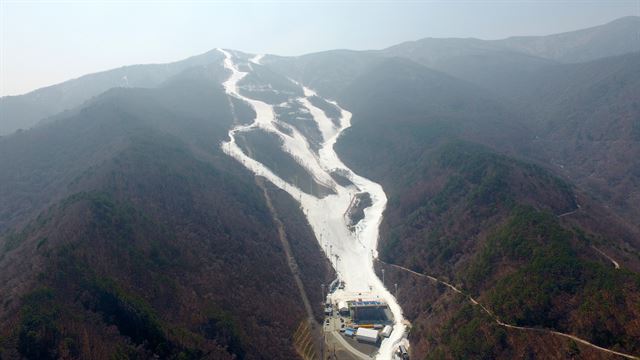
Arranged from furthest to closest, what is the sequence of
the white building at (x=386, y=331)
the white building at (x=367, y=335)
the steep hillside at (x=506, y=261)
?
the white building at (x=386, y=331) → the white building at (x=367, y=335) → the steep hillside at (x=506, y=261)

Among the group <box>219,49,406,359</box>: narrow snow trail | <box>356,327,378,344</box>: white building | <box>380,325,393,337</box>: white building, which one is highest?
<box>356,327,378,344</box>: white building

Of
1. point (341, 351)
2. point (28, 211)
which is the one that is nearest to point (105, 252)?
point (341, 351)

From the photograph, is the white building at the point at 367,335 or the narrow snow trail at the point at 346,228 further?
the narrow snow trail at the point at 346,228

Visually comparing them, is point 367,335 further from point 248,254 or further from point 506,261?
point 248,254

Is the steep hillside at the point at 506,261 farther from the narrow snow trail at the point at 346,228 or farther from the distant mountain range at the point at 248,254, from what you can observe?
the narrow snow trail at the point at 346,228

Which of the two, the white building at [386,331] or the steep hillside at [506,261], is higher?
the steep hillside at [506,261]

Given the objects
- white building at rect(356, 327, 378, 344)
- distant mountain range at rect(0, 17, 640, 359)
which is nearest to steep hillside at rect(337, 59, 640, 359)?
distant mountain range at rect(0, 17, 640, 359)

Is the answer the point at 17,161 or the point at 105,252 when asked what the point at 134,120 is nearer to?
the point at 17,161

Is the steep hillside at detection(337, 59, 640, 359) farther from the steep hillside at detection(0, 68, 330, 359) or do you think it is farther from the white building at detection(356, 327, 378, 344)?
the steep hillside at detection(0, 68, 330, 359)

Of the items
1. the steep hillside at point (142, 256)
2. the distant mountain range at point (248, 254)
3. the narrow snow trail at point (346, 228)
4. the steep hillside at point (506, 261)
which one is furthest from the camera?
the narrow snow trail at point (346, 228)

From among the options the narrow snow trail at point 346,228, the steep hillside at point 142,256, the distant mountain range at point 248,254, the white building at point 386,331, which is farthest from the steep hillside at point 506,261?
the steep hillside at point 142,256
